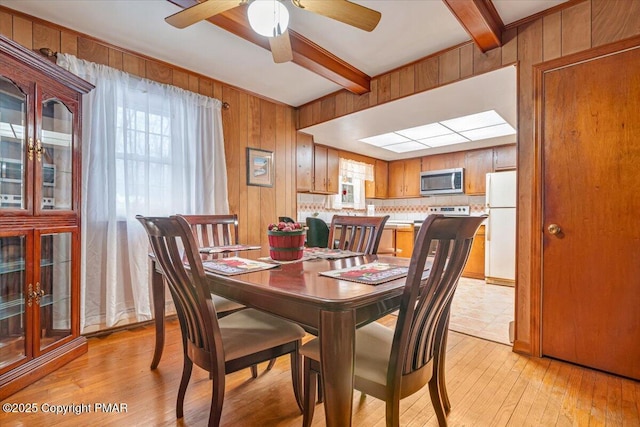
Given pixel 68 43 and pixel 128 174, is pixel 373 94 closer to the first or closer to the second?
pixel 128 174

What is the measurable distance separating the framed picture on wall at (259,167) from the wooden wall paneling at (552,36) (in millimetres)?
2592

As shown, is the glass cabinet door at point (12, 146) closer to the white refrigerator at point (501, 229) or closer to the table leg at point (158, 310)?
the table leg at point (158, 310)

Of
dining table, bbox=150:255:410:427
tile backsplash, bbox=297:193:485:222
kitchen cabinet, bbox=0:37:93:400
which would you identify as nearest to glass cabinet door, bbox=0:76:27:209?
kitchen cabinet, bbox=0:37:93:400

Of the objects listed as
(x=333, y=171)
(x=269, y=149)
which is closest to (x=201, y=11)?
(x=269, y=149)

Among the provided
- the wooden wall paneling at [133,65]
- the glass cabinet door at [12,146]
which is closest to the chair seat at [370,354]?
the glass cabinet door at [12,146]

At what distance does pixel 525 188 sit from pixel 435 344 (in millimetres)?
1473

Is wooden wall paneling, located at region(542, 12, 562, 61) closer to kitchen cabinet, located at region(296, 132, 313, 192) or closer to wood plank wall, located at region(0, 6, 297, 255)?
wood plank wall, located at region(0, 6, 297, 255)

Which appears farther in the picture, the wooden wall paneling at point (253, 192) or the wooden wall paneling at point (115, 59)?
the wooden wall paneling at point (253, 192)

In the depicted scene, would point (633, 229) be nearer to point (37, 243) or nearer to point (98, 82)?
point (37, 243)

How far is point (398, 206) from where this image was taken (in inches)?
238

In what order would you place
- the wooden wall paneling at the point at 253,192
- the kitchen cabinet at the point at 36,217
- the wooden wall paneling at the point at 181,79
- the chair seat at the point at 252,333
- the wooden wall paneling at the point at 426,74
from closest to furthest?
the chair seat at the point at 252,333, the kitchen cabinet at the point at 36,217, the wooden wall paneling at the point at 426,74, the wooden wall paneling at the point at 181,79, the wooden wall paneling at the point at 253,192

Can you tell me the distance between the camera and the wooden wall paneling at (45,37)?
214cm

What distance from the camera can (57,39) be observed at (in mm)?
2225

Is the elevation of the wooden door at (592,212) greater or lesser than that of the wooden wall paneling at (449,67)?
lesser
